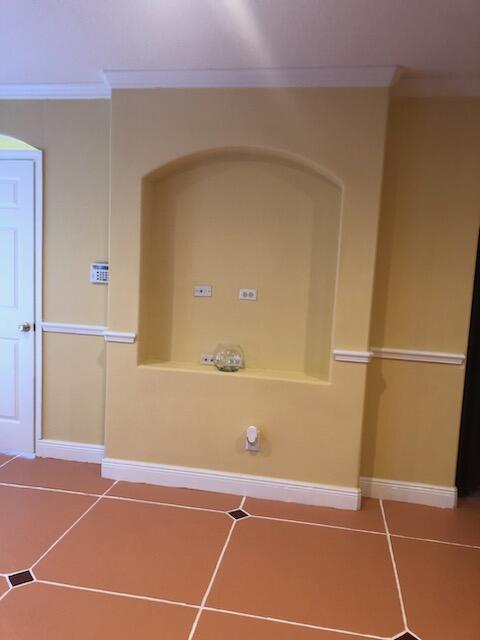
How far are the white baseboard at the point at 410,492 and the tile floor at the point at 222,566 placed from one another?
0.07 m

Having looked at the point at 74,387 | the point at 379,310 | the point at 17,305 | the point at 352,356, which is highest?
the point at 379,310

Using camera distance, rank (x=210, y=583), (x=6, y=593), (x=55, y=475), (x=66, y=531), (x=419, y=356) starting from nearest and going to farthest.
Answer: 1. (x=6, y=593)
2. (x=210, y=583)
3. (x=66, y=531)
4. (x=419, y=356)
5. (x=55, y=475)

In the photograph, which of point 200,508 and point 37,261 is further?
point 37,261

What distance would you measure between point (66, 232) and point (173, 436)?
1.59 metres

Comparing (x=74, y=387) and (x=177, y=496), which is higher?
(x=74, y=387)

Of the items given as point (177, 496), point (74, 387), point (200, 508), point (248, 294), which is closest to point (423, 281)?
point (248, 294)

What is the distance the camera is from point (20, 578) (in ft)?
6.93

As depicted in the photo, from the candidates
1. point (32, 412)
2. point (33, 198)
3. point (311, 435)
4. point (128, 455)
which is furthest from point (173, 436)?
point (33, 198)

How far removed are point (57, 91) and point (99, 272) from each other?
→ 48.5 inches

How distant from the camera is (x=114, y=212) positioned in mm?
2969

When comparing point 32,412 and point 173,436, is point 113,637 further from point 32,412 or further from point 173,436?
point 32,412

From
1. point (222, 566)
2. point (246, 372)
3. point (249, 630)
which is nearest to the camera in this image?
point (249, 630)

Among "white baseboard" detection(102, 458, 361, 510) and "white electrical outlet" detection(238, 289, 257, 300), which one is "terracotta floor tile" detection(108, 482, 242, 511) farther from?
"white electrical outlet" detection(238, 289, 257, 300)

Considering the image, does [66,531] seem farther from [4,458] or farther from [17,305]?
[17,305]
